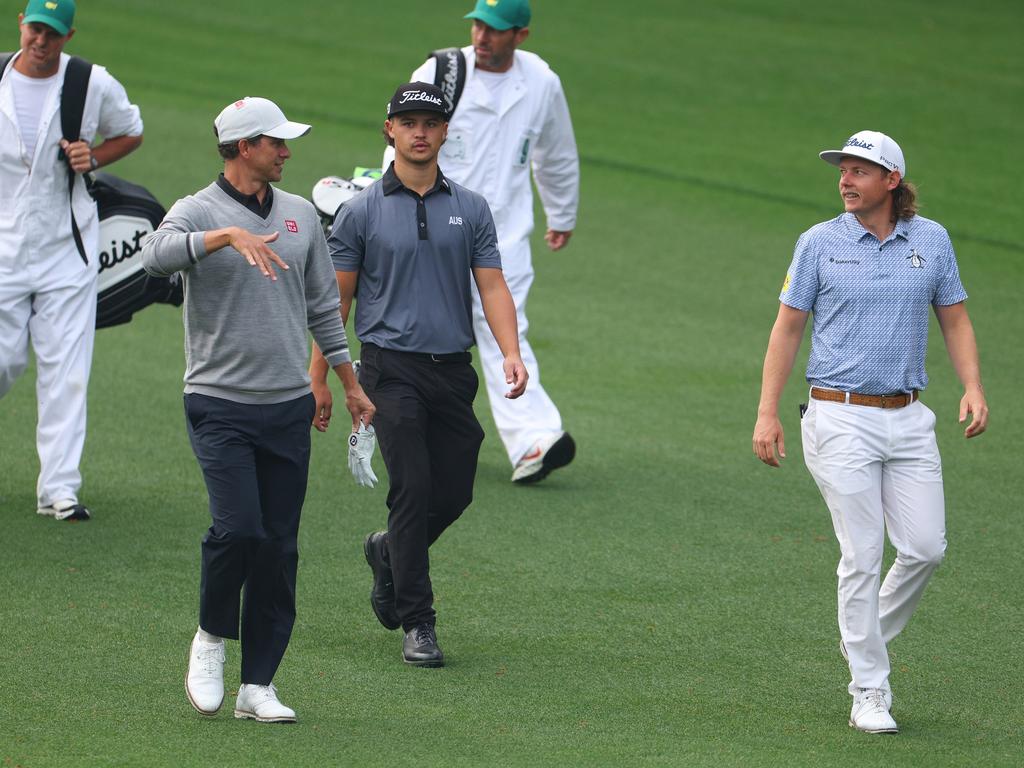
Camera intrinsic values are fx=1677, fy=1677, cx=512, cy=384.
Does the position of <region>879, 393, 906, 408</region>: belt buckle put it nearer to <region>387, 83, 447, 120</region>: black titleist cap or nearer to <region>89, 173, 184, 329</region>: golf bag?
<region>387, 83, 447, 120</region>: black titleist cap

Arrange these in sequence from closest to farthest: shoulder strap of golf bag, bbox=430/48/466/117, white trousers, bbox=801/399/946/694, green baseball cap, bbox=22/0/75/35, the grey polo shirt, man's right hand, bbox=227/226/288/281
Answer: man's right hand, bbox=227/226/288/281, white trousers, bbox=801/399/946/694, the grey polo shirt, green baseball cap, bbox=22/0/75/35, shoulder strap of golf bag, bbox=430/48/466/117

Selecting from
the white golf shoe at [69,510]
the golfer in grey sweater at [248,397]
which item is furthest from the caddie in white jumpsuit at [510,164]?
the golfer in grey sweater at [248,397]

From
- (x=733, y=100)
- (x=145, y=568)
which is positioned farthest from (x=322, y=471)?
(x=733, y=100)

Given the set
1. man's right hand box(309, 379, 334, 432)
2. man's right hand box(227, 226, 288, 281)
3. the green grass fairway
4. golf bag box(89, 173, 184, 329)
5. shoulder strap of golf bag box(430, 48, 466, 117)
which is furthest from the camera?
shoulder strap of golf bag box(430, 48, 466, 117)

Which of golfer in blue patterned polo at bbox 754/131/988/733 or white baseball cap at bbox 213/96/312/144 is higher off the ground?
white baseball cap at bbox 213/96/312/144

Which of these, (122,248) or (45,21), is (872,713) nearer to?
(122,248)

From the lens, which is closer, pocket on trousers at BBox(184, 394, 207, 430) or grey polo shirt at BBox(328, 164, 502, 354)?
pocket on trousers at BBox(184, 394, 207, 430)

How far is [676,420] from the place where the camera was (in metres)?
11.0

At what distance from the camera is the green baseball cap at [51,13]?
796cm

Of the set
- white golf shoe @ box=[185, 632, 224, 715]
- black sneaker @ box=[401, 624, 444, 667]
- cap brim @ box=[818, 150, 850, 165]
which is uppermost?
cap brim @ box=[818, 150, 850, 165]

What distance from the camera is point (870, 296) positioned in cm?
609

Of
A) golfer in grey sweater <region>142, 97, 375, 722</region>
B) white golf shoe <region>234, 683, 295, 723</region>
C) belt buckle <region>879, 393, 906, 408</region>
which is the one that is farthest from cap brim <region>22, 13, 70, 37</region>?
belt buckle <region>879, 393, 906, 408</region>

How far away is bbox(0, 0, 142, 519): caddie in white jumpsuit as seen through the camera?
323 inches

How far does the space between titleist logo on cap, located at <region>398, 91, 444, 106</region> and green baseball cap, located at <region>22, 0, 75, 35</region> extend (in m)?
2.11
